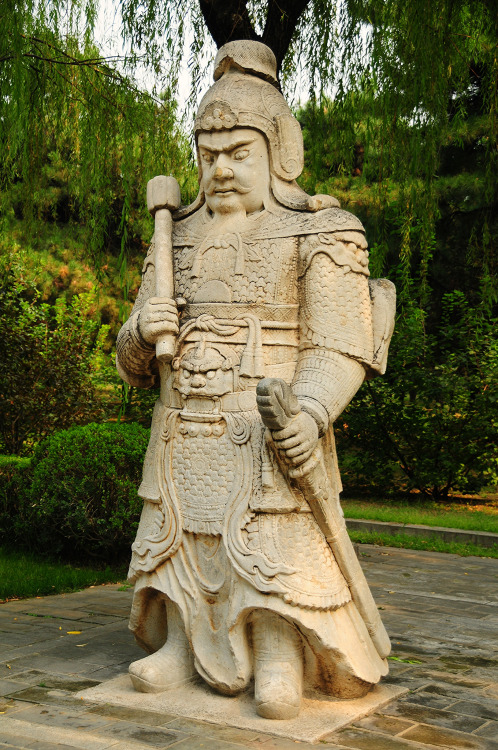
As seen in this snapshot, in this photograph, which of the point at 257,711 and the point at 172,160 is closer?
the point at 257,711

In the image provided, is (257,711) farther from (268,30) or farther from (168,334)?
(268,30)

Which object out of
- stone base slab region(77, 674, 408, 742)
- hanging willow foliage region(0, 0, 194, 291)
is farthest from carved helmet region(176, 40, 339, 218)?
stone base slab region(77, 674, 408, 742)

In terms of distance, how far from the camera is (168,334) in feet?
13.2

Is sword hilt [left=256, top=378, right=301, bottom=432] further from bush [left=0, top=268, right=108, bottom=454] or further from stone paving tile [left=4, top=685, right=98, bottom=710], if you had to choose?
bush [left=0, top=268, right=108, bottom=454]

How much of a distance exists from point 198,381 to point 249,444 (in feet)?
1.19

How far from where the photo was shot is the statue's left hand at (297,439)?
366 centimetres

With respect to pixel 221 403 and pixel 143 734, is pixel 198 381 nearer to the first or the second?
pixel 221 403

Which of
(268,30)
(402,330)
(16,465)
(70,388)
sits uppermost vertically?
(268,30)

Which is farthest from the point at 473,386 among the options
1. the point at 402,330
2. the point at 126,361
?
the point at 126,361

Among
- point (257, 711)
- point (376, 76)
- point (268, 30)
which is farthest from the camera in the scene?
point (268, 30)

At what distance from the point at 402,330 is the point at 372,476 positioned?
1.89 m

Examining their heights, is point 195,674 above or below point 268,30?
below

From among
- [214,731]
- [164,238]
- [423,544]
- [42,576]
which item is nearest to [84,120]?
[164,238]

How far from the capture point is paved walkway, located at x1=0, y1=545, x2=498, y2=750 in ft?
11.7
